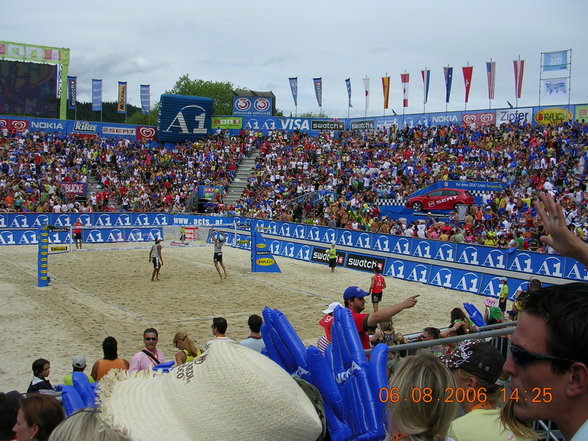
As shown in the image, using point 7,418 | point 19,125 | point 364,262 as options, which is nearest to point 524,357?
point 7,418

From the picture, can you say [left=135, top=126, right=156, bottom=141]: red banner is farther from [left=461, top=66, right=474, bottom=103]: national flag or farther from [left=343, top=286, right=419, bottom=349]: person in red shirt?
[left=343, top=286, right=419, bottom=349]: person in red shirt

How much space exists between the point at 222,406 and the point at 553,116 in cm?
3563

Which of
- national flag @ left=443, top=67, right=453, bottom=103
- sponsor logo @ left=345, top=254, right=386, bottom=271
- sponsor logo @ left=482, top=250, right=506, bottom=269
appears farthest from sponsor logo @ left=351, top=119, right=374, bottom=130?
sponsor logo @ left=482, top=250, right=506, bottom=269

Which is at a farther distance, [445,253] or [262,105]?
[262,105]

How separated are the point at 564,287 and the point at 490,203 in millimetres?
27739

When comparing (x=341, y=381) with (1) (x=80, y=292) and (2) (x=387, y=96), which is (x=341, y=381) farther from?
(2) (x=387, y=96)

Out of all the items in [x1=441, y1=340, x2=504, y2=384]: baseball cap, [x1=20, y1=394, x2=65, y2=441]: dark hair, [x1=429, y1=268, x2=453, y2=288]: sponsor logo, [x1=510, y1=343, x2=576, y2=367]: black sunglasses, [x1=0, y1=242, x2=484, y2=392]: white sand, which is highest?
[x1=510, y1=343, x2=576, y2=367]: black sunglasses

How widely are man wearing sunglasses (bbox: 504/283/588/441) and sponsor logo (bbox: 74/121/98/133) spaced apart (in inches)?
1838

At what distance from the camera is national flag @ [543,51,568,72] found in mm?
35281

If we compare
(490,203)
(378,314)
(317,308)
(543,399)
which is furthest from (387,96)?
(543,399)

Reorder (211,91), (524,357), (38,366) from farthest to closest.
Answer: (211,91) < (38,366) < (524,357)

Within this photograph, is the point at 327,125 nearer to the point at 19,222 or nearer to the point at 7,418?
the point at 19,222

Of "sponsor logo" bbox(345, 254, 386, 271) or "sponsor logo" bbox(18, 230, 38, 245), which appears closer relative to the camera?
"sponsor logo" bbox(345, 254, 386, 271)

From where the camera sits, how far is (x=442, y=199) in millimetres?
30500
